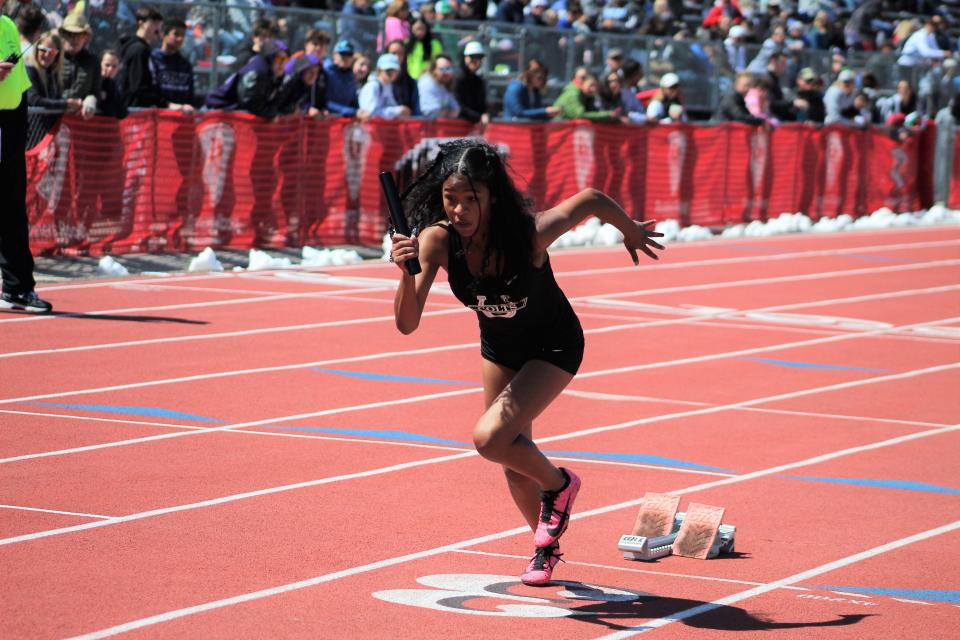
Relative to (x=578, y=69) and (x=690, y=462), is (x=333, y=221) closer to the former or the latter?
(x=578, y=69)

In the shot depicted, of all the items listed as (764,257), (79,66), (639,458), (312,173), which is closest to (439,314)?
(79,66)

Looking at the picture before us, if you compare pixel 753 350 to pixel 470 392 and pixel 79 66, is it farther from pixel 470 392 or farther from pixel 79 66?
pixel 79 66

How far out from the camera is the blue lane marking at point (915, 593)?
6855 millimetres

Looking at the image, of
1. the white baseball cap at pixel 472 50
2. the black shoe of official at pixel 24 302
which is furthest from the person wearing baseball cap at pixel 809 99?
the black shoe of official at pixel 24 302

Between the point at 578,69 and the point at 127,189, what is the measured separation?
28.6 ft

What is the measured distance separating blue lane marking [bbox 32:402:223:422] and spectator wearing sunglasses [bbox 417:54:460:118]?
11.8m

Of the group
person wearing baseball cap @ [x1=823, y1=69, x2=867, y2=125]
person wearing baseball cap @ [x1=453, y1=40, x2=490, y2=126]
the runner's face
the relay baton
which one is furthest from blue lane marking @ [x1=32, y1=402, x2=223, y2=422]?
person wearing baseball cap @ [x1=823, y1=69, x2=867, y2=125]

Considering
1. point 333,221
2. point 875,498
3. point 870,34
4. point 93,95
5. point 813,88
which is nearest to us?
point 875,498

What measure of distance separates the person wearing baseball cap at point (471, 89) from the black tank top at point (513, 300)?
15682mm

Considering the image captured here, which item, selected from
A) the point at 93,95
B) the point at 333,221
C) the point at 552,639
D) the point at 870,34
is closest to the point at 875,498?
the point at 552,639

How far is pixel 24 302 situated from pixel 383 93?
7925mm

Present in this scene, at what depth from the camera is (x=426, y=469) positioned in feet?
30.3

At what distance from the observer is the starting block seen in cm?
744

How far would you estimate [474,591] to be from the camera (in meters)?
6.72
